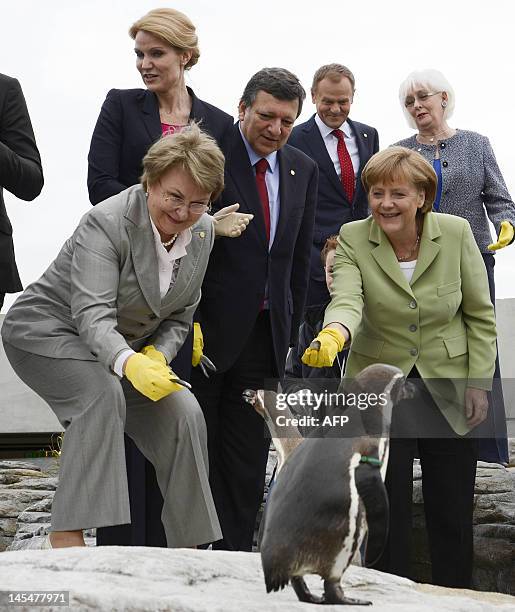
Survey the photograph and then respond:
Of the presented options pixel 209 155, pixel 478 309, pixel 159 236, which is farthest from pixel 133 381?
pixel 478 309

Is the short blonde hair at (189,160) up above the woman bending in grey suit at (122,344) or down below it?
above

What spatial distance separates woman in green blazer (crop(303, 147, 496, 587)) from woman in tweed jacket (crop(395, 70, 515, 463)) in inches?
38.0

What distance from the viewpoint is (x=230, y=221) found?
3.75m

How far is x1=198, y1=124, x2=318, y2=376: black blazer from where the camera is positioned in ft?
12.7

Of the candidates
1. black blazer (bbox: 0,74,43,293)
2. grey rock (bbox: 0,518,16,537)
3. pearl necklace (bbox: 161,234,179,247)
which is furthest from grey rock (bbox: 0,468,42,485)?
pearl necklace (bbox: 161,234,179,247)

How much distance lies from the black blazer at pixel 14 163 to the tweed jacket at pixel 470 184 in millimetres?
1761

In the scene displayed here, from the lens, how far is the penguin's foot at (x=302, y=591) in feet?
7.77

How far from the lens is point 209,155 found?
3.15 meters

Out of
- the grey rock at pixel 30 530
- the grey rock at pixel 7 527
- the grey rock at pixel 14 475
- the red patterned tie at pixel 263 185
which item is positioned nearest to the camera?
the red patterned tie at pixel 263 185

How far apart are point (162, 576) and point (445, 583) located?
1.41 metres

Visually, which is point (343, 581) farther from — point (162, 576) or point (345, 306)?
point (345, 306)

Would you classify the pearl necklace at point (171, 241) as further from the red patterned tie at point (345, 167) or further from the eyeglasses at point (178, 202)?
the red patterned tie at point (345, 167)

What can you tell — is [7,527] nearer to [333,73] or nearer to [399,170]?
[333,73]

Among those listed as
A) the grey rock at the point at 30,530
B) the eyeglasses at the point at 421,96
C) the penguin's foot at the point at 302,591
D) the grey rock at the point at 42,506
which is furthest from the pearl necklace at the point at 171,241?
the grey rock at the point at 42,506
